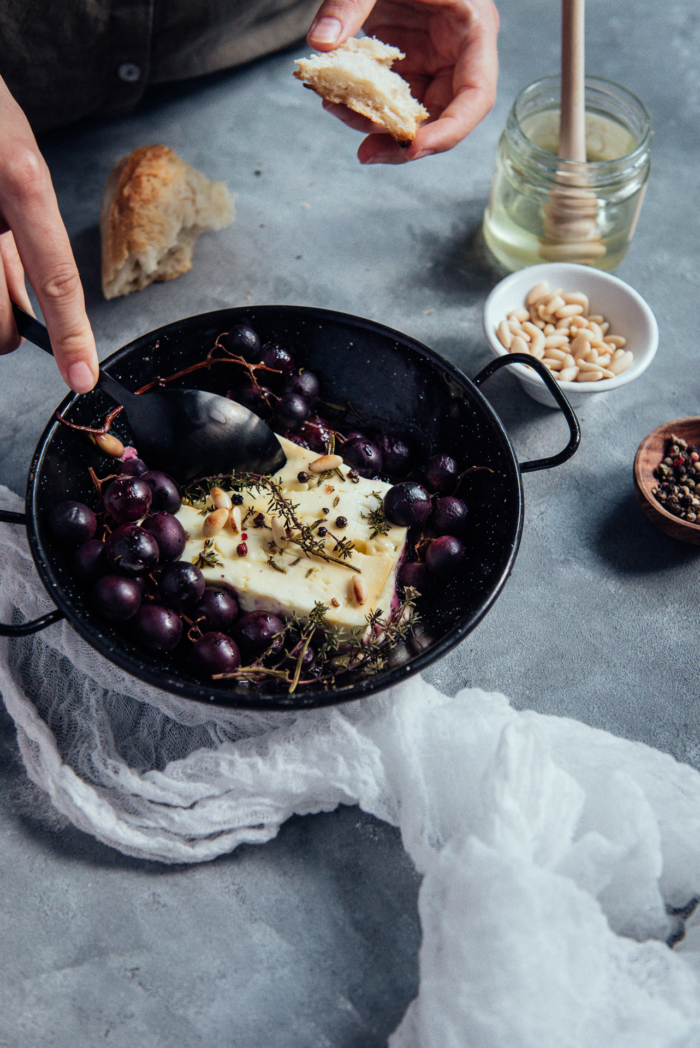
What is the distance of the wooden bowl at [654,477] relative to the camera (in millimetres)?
1230

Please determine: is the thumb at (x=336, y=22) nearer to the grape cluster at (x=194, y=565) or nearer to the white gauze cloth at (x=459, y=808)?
the grape cluster at (x=194, y=565)

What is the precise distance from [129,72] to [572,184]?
103 centimetres

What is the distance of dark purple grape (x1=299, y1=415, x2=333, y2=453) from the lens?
1.26 meters

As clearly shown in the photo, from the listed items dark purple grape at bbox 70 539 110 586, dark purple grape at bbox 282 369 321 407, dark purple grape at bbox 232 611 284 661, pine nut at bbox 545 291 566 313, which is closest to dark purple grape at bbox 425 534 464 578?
dark purple grape at bbox 232 611 284 661

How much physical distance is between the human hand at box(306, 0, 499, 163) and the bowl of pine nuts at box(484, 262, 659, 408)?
304mm

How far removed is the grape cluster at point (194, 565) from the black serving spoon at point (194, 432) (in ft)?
0.12

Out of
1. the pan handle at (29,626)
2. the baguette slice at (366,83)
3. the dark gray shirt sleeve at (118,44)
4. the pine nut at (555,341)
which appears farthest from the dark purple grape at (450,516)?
the dark gray shirt sleeve at (118,44)

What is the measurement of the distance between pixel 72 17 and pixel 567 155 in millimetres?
1049

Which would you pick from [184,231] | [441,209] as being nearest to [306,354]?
[184,231]

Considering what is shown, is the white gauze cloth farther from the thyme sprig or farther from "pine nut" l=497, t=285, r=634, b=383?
"pine nut" l=497, t=285, r=634, b=383

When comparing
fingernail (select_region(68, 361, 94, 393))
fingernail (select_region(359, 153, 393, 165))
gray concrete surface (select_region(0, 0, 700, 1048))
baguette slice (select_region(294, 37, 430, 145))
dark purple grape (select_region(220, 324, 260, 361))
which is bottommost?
gray concrete surface (select_region(0, 0, 700, 1048))

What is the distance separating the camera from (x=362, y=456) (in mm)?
1211

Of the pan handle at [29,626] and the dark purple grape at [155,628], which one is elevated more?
the pan handle at [29,626]

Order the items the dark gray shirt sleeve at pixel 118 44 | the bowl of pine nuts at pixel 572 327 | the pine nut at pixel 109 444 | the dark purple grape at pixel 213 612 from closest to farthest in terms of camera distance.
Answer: the dark purple grape at pixel 213 612 → the pine nut at pixel 109 444 → the bowl of pine nuts at pixel 572 327 → the dark gray shirt sleeve at pixel 118 44
